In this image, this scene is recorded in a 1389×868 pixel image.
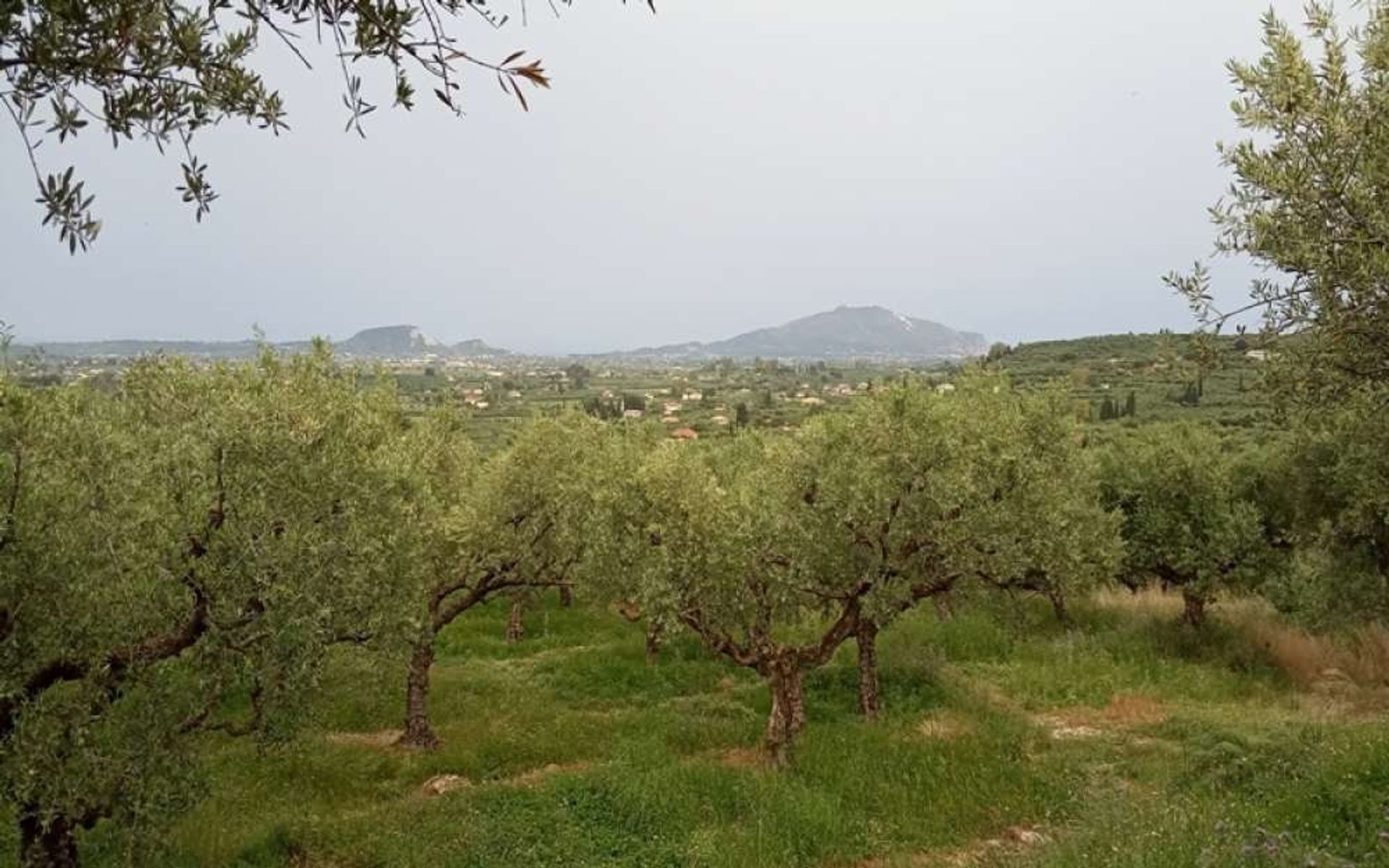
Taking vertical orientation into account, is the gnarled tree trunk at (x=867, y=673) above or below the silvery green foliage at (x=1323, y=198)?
below

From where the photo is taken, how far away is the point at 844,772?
18.6m

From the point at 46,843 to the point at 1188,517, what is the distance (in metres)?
36.9

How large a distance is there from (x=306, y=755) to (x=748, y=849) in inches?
498

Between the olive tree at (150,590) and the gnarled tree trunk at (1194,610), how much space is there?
3199cm

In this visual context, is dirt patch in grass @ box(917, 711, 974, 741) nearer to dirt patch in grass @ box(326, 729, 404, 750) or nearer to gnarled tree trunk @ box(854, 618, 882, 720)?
gnarled tree trunk @ box(854, 618, 882, 720)

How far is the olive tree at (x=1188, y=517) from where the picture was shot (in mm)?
30891

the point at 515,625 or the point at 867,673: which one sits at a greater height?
the point at 867,673

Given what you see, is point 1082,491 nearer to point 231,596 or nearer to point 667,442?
point 667,442

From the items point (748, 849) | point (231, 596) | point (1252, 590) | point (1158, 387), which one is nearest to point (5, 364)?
point (231, 596)

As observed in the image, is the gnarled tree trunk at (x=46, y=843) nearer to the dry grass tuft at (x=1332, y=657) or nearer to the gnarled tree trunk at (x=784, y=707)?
the gnarled tree trunk at (x=784, y=707)

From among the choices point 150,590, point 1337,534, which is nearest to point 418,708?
point 150,590

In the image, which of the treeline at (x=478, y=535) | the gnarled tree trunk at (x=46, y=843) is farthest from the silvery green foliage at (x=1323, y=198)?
the gnarled tree trunk at (x=46, y=843)

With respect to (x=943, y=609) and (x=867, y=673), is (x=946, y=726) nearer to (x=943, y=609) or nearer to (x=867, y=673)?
(x=867, y=673)

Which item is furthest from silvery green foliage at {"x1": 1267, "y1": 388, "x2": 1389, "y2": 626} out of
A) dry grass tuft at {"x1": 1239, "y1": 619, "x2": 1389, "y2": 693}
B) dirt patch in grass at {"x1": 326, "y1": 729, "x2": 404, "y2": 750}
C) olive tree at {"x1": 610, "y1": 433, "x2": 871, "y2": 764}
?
dirt patch in grass at {"x1": 326, "y1": 729, "x2": 404, "y2": 750}
